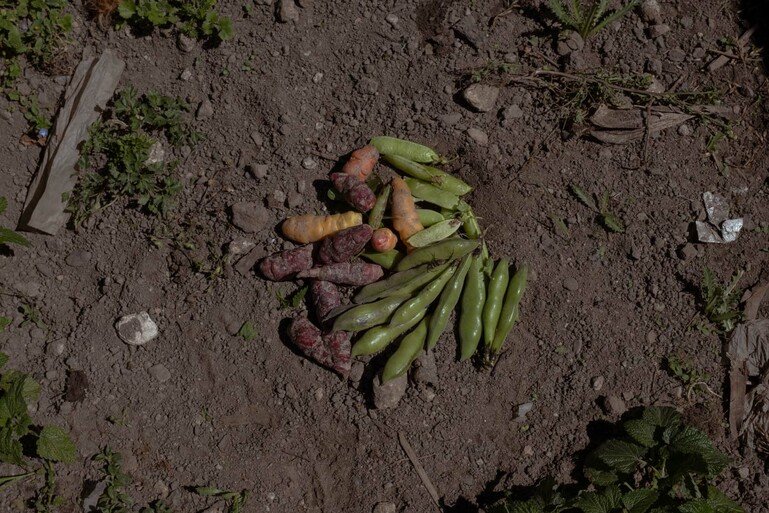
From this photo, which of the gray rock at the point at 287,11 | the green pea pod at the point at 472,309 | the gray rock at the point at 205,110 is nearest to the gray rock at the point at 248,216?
the gray rock at the point at 205,110

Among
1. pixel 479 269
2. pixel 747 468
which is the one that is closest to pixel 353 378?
pixel 479 269

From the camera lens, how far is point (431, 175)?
15.0 ft

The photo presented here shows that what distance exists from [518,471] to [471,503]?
0.42 m

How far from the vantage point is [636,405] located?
462 cm

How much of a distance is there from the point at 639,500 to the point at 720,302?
1.63 meters

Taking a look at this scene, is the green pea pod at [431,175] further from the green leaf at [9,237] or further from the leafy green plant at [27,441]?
the leafy green plant at [27,441]

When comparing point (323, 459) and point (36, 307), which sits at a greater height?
point (36, 307)

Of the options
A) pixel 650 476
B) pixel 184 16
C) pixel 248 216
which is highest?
pixel 184 16

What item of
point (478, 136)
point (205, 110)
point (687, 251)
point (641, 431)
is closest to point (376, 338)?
point (478, 136)

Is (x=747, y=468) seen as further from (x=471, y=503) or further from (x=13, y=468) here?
(x=13, y=468)

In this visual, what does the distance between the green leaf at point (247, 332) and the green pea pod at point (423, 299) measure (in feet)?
3.45

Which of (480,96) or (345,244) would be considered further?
(480,96)

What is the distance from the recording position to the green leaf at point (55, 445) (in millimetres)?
4227

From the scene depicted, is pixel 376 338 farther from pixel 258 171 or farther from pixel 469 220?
pixel 258 171
